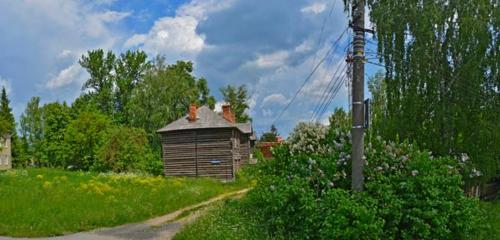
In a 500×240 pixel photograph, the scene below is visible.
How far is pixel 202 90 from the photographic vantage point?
59.9m

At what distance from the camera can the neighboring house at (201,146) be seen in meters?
37.7

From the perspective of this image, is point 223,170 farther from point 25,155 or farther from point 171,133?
point 25,155

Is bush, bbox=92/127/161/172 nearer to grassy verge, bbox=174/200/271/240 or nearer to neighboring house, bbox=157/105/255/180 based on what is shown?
neighboring house, bbox=157/105/255/180

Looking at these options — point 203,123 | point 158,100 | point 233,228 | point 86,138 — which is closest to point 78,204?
point 233,228

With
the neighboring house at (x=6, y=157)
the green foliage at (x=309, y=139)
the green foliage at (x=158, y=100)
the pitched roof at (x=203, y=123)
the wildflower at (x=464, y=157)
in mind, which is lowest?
the neighboring house at (x=6, y=157)

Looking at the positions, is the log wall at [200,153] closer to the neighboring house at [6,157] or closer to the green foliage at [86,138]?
the green foliage at [86,138]

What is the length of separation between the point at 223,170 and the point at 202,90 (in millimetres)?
23256

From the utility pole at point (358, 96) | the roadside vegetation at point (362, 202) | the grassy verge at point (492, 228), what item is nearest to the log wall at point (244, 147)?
the grassy verge at point (492, 228)

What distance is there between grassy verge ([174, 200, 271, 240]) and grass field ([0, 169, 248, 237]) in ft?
13.6

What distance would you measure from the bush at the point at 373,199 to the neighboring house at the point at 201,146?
84.5 ft

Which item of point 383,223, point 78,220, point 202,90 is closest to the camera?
point 383,223

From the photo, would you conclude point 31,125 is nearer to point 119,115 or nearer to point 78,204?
point 119,115

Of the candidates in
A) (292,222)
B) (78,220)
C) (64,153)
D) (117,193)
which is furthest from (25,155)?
(292,222)

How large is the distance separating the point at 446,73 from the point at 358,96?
9347 mm
